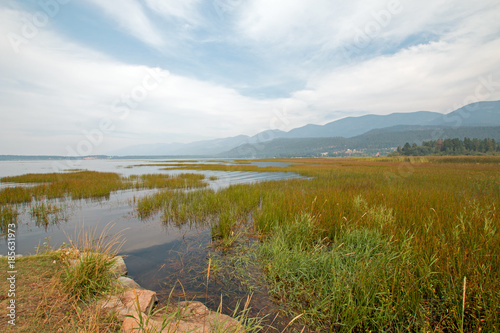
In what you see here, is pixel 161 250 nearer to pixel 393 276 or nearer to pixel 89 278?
pixel 89 278

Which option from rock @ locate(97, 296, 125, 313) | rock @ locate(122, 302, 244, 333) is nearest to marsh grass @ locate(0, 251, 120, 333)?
rock @ locate(97, 296, 125, 313)

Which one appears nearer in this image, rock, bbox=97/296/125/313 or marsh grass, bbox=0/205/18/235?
rock, bbox=97/296/125/313

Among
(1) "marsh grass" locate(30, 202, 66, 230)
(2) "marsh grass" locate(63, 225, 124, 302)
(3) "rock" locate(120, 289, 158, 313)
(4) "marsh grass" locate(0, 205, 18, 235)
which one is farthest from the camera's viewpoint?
(1) "marsh grass" locate(30, 202, 66, 230)

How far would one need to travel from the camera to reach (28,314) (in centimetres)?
286

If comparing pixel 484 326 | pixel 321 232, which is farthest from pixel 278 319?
pixel 321 232

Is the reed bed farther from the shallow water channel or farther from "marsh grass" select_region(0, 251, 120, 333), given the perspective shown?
Result: "marsh grass" select_region(0, 251, 120, 333)

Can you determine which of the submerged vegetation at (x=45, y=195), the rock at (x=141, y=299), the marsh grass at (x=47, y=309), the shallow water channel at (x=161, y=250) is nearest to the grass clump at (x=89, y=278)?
the marsh grass at (x=47, y=309)

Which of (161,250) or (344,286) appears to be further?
(161,250)

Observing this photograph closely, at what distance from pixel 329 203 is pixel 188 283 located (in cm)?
560

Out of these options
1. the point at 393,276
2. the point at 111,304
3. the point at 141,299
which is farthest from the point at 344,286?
the point at 111,304

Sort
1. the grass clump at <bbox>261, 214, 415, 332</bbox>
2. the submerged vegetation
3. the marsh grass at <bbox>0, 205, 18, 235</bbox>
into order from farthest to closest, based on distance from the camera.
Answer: the submerged vegetation
the marsh grass at <bbox>0, 205, 18, 235</bbox>
the grass clump at <bbox>261, 214, 415, 332</bbox>

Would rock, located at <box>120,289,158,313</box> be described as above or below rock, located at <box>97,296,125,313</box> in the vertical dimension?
below

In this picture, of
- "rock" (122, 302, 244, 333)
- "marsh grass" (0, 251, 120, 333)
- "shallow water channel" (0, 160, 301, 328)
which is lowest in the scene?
"shallow water channel" (0, 160, 301, 328)

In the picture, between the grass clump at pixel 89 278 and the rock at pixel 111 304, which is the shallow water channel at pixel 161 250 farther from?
the grass clump at pixel 89 278
